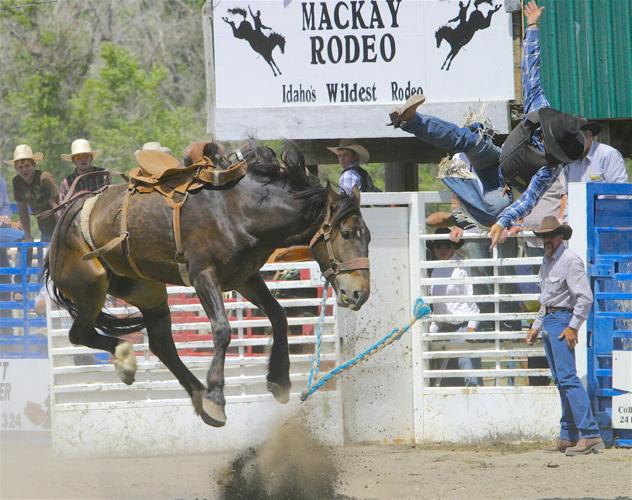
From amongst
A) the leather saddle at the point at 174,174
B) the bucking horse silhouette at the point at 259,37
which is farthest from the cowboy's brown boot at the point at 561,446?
the bucking horse silhouette at the point at 259,37

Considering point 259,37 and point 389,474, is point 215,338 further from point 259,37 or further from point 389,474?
point 259,37

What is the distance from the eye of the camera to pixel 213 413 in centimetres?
625

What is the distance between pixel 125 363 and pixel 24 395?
313cm

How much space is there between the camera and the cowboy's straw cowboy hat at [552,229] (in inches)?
309

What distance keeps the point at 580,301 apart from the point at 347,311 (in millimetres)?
2071

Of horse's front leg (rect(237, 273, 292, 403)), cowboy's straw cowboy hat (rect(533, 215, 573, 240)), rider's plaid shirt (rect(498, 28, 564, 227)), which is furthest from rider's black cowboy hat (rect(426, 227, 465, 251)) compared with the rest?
horse's front leg (rect(237, 273, 292, 403))

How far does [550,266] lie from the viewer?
8000 millimetres

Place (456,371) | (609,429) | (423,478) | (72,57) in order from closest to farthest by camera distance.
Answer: (423,478), (609,429), (456,371), (72,57)

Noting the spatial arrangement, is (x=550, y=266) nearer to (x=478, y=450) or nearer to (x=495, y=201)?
(x=495, y=201)

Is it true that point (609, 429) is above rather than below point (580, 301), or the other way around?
below

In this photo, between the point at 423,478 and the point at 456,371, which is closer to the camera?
the point at 423,478

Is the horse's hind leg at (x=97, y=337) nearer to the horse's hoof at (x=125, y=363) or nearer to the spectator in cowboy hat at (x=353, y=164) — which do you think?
the horse's hoof at (x=125, y=363)

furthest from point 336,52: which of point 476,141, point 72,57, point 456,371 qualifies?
point 72,57

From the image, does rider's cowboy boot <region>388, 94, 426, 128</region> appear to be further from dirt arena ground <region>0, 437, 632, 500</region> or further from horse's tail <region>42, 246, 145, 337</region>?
dirt arena ground <region>0, 437, 632, 500</region>
